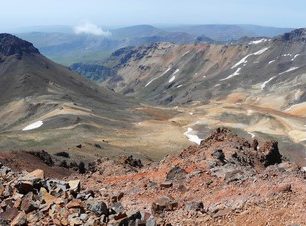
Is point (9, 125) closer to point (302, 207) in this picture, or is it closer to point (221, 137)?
point (221, 137)

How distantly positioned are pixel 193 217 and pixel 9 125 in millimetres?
137075

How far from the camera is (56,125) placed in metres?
127

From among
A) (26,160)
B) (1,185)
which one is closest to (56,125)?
(26,160)

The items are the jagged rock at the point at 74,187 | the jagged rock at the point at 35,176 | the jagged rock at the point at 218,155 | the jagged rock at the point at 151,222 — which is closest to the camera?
the jagged rock at the point at 151,222

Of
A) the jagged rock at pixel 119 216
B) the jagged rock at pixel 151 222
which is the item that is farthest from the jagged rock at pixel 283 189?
the jagged rock at pixel 119 216

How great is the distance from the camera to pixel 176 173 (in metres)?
36.2

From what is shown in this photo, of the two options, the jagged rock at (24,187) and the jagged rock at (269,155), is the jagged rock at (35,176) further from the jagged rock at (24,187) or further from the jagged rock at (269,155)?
the jagged rock at (269,155)

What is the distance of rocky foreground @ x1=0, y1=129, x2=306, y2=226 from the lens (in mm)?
21922

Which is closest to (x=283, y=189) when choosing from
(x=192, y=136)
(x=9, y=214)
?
(x=9, y=214)

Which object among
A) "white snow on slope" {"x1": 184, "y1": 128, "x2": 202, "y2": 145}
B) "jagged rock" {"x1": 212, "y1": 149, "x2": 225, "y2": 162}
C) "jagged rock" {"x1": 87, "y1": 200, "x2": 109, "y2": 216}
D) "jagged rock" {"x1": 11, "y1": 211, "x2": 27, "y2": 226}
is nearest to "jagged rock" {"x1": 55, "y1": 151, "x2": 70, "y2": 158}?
"jagged rock" {"x1": 212, "y1": 149, "x2": 225, "y2": 162}

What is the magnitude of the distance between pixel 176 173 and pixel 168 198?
28.8 feet

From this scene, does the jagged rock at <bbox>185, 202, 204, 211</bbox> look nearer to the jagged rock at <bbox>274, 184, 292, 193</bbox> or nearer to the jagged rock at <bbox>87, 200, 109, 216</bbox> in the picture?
the jagged rock at <bbox>274, 184, 292, 193</bbox>

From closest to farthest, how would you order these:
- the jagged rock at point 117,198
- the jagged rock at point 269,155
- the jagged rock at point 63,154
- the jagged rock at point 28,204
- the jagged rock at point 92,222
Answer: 1. the jagged rock at point 92,222
2. the jagged rock at point 28,204
3. the jagged rock at point 117,198
4. the jagged rock at point 269,155
5. the jagged rock at point 63,154

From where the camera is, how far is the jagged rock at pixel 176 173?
35719mm
